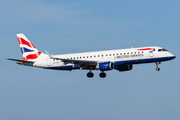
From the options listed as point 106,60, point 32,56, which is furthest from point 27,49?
point 106,60

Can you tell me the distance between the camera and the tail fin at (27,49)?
62562 mm

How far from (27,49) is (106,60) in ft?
54.8

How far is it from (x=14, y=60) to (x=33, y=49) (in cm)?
645

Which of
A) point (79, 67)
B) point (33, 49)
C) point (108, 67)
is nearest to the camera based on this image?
point (108, 67)

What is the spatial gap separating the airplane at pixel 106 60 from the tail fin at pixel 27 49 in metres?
1.35

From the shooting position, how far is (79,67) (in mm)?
58438

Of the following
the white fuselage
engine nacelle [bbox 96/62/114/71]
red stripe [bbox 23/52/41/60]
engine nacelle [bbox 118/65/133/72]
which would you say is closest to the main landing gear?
engine nacelle [bbox 118/65/133/72]

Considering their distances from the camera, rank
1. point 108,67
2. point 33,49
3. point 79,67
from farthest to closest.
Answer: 1. point 33,49
2. point 79,67
3. point 108,67

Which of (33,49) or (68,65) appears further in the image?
(33,49)

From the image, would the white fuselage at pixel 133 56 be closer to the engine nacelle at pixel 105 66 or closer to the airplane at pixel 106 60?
the airplane at pixel 106 60

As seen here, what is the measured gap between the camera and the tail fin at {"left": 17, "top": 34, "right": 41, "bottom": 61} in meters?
62.6

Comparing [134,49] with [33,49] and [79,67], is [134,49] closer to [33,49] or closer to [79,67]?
[79,67]

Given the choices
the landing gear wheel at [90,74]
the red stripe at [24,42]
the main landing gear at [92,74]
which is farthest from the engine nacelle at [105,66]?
the red stripe at [24,42]

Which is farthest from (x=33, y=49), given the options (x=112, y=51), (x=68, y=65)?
(x=112, y=51)
